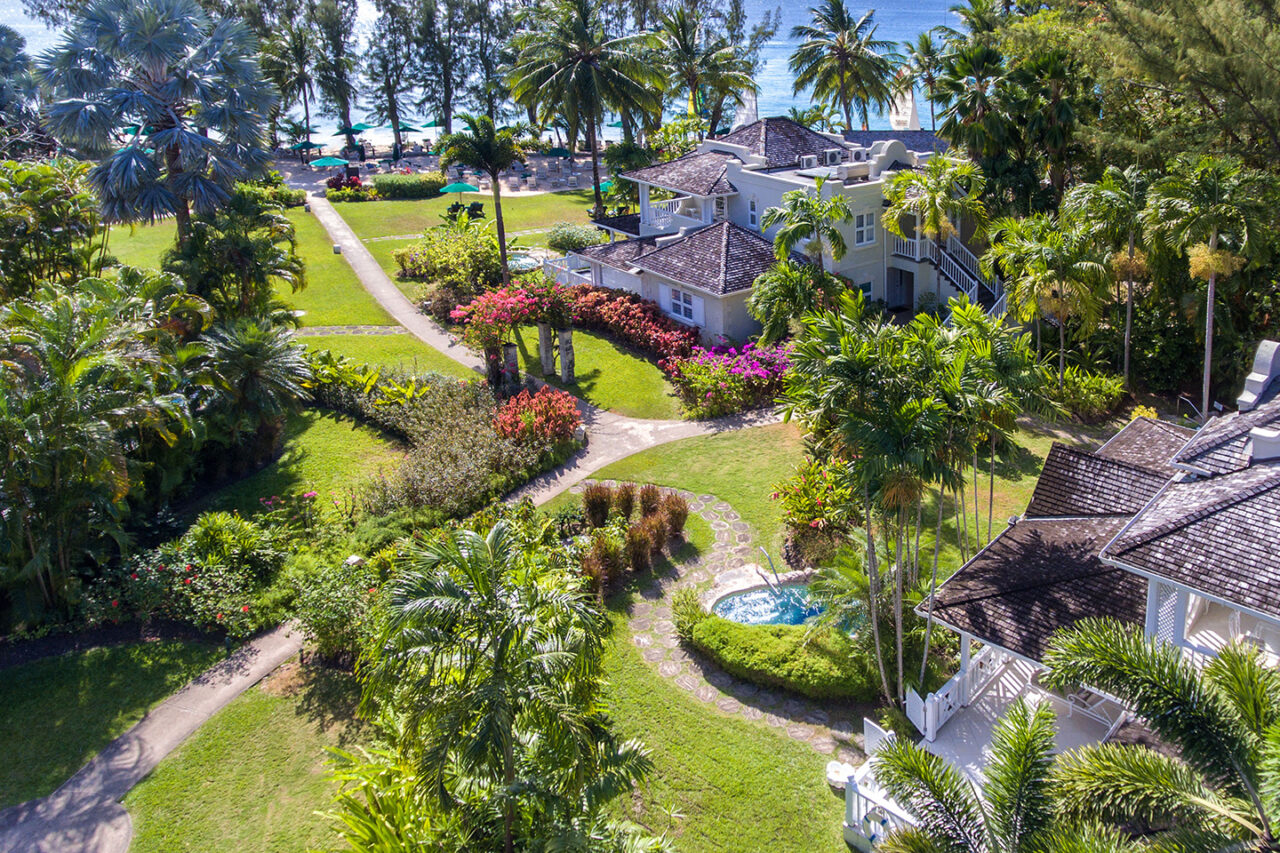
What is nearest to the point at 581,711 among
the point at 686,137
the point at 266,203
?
the point at 266,203

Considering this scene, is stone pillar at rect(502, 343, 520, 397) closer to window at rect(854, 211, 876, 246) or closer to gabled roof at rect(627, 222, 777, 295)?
gabled roof at rect(627, 222, 777, 295)

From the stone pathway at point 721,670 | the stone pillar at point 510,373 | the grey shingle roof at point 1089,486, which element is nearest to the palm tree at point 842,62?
the stone pillar at point 510,373

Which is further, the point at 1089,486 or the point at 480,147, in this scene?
the point at 480,147

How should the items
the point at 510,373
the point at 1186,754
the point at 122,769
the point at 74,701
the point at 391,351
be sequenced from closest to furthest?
the point at 1186,754, the point at 122,769, the point at 74,701, the point at 510,373, the point at 391,351

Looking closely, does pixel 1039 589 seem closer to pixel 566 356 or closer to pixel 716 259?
pixel 566 356

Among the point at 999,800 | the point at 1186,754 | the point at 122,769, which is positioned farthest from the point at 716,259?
the point at 1186,754

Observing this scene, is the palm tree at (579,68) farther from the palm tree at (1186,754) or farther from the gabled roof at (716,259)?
the palm tree at (1186,754)

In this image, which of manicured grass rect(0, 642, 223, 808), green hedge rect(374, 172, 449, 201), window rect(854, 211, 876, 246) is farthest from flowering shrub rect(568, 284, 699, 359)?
green hedge rect(374, 172, 449, 201)

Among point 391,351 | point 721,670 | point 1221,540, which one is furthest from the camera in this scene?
point 391,351
